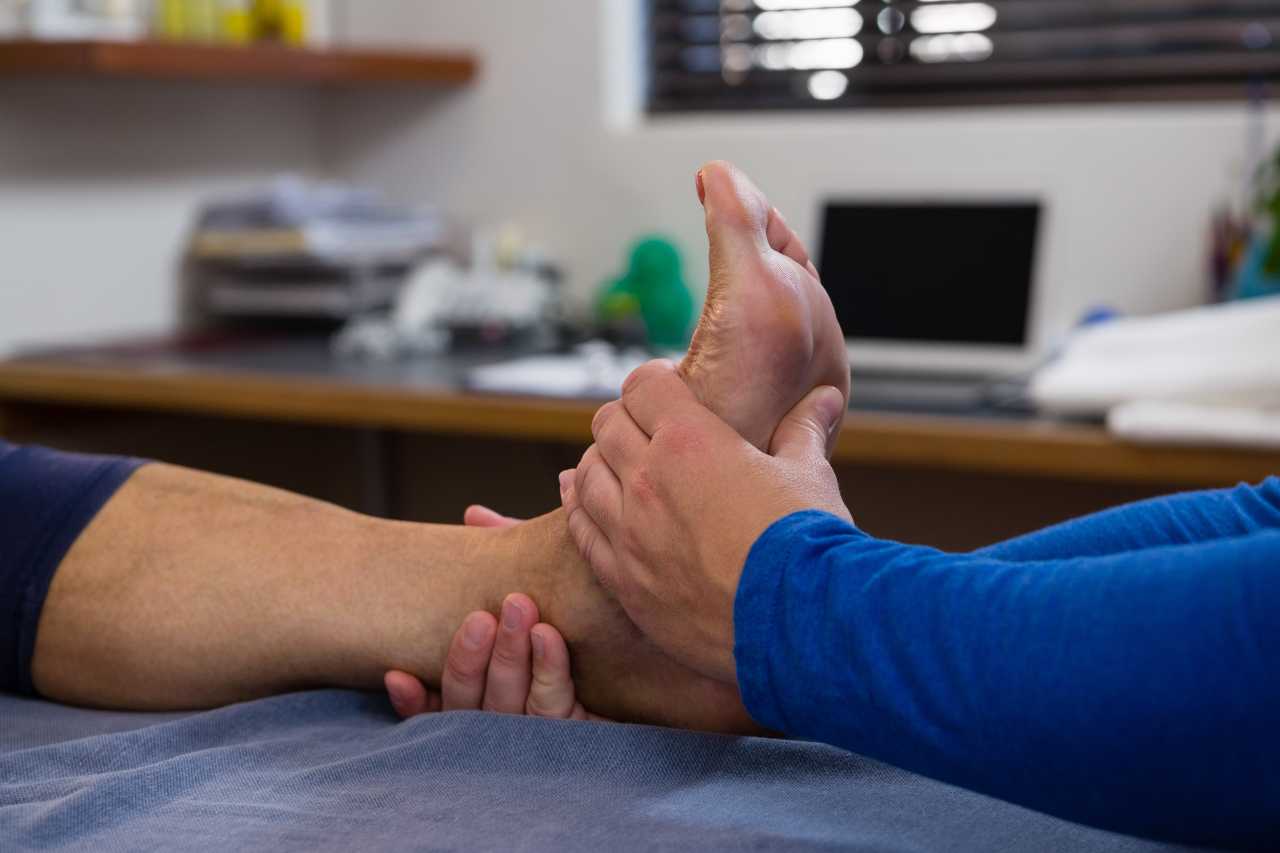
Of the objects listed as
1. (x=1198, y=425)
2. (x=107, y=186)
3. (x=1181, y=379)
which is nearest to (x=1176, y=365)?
(x=1181, y=379)

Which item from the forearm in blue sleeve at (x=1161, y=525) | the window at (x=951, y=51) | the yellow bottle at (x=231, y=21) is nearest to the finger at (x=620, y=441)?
the forearm in blue sleeve at (x=1161, y=525)

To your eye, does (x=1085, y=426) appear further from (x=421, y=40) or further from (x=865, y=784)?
(x=421, y=40)

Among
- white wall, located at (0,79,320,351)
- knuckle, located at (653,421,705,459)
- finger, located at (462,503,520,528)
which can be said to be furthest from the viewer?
white wall, located at (0,79,320,351)

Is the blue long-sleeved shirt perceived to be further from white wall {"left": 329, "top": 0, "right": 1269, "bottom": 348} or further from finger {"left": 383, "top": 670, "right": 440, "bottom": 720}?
white wall {"left": 329, "top": 0, "right": 1269, "bottom": 348}

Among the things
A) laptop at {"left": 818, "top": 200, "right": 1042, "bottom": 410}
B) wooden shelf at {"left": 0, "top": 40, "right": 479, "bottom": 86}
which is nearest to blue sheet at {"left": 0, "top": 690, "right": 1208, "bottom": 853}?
laptop at {"left": 818, "top": 200, "right": 1042, "bottom": 410}

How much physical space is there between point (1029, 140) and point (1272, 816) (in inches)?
70.3

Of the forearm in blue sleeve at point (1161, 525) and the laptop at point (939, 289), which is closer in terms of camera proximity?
the forearm in blue sleeve at point (1161, 525)

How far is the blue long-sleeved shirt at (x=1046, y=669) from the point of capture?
24.6 inches

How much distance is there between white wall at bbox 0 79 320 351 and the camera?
7.75 ft

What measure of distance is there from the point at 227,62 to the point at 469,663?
1582 mm

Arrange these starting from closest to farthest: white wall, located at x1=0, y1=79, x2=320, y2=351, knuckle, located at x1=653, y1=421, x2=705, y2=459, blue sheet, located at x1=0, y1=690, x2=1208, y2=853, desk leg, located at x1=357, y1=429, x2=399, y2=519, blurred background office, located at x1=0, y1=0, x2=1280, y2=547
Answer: blue sheet, located at x1=0, y1=690, x2=1208, y2=853 → knuckle, located at x1=653, y1=421, x2=705, y2=459 → blurred background office, located at x1=0, y1=0, x2=1280, y2=547 → white wall, located at x1=0, y1=79, x2=320, y2=351 → desk leg, located at x1=357, y1=429, x2=399, y2=519

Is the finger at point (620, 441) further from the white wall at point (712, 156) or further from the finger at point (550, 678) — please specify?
the white wall at point (712, 156)

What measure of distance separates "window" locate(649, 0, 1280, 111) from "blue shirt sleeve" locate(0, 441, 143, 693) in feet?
5.62

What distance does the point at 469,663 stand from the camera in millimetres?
997
